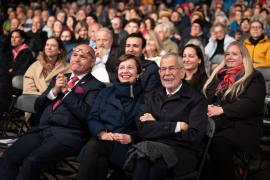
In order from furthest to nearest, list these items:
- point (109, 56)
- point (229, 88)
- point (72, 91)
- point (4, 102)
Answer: point (109, 56), point (4, 102), point (229, 88), point (72, 91)

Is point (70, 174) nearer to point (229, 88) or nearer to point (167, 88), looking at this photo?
point (167, 88)

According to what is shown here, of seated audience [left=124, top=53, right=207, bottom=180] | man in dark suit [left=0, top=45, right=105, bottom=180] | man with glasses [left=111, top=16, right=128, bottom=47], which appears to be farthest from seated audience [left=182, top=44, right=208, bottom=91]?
man with glasses [left=111, top=16, right=128, bottom=47]

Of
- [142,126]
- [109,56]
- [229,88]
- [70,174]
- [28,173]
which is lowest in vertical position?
[70,174]

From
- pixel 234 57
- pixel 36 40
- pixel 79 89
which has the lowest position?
pixel 79 89

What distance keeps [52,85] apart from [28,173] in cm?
112

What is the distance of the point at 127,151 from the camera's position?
2.92 metres

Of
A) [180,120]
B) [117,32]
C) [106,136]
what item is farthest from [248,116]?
[117,32]

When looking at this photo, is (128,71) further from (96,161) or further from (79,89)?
(96,161)

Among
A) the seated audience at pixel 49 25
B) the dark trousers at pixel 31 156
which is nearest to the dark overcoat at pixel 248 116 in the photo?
the dark trousers at pixel 31 156

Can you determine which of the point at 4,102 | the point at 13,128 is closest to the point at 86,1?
the point at 13,128

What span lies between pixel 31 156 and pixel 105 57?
2.54 m

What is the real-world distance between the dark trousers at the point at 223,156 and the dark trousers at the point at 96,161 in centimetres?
103

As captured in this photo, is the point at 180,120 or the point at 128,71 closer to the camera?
the point at 180,120

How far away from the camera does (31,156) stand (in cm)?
292
